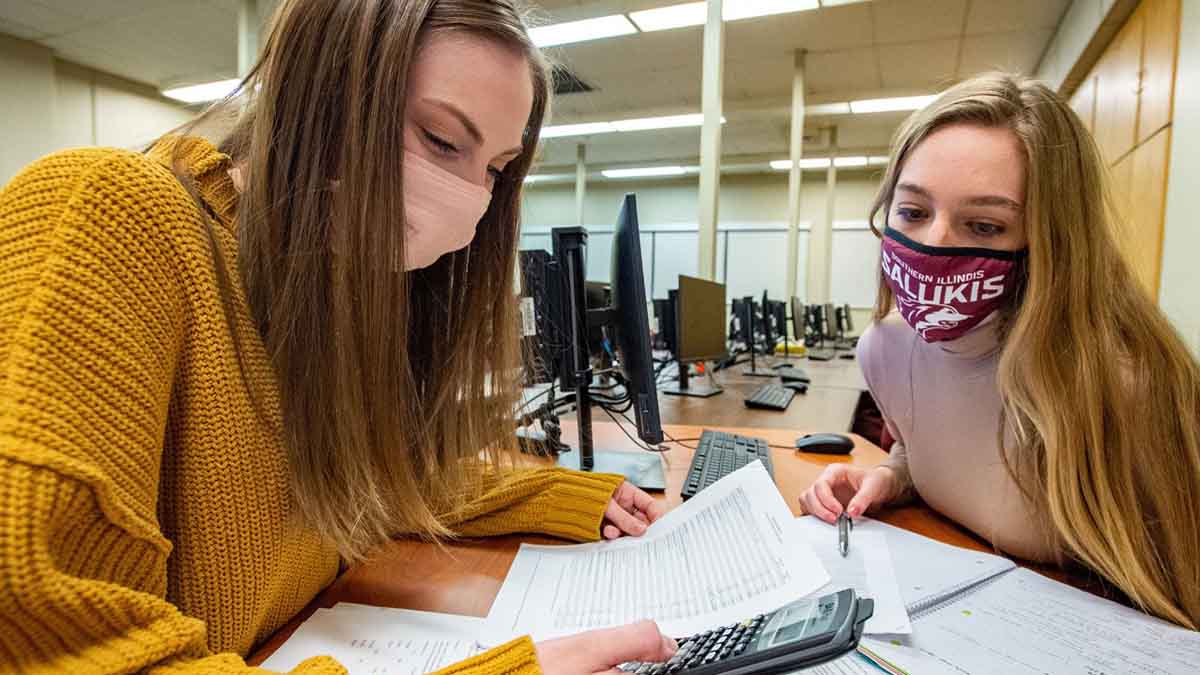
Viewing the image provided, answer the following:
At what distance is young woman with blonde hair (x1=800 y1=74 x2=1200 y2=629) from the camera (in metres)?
0.71

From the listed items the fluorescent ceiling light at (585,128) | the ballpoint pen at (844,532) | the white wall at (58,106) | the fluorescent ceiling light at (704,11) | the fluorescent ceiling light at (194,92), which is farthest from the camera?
the fluorescent ceiling light at (585,128)

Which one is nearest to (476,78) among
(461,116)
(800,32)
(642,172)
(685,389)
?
(461,116)

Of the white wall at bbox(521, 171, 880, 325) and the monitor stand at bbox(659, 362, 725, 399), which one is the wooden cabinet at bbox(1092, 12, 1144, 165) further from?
the white wall at bbox(521, 171, 880, 325)

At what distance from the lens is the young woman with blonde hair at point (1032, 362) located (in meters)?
0.71

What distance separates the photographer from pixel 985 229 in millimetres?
850

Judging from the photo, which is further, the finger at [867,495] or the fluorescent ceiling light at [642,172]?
the fluorescent ceiling light at [642,172]

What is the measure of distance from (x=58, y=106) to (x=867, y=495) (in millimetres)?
7799

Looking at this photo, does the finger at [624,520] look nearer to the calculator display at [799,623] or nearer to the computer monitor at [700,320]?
the calculator display at [799,623]

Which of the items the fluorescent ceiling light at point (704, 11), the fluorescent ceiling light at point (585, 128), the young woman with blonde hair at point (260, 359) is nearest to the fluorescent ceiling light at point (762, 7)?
the fluorescent ceiling light at point (704, 11)

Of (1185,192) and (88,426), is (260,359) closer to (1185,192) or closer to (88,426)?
(88,426)

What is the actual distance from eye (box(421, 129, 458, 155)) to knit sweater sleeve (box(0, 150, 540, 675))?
281 millimetres

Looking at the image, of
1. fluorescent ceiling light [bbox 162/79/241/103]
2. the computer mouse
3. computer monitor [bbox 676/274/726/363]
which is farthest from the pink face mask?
fluorescent ceiling light [bbox 162/79/241/103]

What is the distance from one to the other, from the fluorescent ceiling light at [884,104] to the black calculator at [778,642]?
6.61 m

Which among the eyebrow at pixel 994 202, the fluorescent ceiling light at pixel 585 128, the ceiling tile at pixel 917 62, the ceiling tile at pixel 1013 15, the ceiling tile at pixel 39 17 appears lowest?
the eyebrow at pixel 994 202
